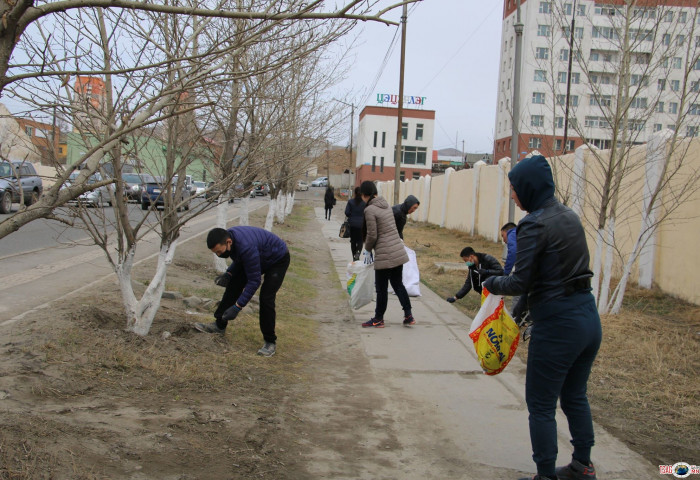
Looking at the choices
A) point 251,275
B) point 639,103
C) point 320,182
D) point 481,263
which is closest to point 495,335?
point 251,275

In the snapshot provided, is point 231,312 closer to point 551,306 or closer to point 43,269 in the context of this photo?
point 551,306

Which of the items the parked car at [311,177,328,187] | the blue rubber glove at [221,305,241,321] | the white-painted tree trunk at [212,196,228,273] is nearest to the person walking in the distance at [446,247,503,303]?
the blue rubber glove at [221,305,241,321]

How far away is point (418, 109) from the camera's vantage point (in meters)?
74.3

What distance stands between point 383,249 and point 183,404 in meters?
3.68

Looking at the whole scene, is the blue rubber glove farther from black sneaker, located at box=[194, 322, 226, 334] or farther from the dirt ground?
black sneaker, located at box=[194, 322, 226, 334]

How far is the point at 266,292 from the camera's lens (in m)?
5.83

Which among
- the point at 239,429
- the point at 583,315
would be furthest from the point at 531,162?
the point at 239,429

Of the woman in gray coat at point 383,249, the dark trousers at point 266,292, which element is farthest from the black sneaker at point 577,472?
the woman in gray coat at point 383,249

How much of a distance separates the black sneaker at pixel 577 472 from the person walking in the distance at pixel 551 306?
4.9 inches

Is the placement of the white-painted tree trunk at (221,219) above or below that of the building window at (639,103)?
below

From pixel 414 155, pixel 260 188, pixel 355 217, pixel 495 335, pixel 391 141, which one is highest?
pixel 391 141

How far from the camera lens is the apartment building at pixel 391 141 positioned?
7288 cm

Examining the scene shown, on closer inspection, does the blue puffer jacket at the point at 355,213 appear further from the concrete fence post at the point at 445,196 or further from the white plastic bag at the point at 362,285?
the concrete fence post at the point at 445,196

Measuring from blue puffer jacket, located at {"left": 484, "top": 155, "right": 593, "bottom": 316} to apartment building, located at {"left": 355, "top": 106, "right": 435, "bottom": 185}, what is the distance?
2747 inches
